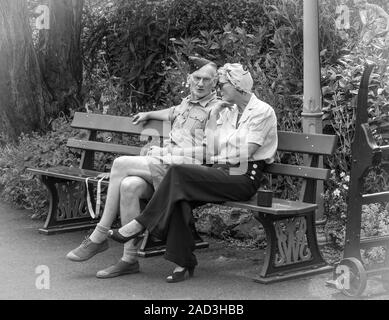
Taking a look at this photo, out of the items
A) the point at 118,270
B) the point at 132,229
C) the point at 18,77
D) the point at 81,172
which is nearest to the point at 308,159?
the point at 132,229

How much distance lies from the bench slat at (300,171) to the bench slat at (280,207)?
0.70 ft

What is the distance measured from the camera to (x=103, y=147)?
318 inches

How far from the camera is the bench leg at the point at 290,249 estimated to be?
20.0ft

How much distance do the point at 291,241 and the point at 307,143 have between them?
749 mm

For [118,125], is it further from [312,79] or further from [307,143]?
[307,143]

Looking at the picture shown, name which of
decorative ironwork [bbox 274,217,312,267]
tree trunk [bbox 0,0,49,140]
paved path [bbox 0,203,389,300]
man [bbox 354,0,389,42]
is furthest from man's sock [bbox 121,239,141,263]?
tree trunk [bbox 0,0,49,140]

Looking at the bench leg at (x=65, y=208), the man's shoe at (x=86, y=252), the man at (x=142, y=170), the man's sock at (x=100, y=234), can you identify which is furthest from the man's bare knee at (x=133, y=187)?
the bench leg at (x=65, y=208)

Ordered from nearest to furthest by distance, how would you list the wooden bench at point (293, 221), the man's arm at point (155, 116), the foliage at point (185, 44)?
the wooden bench at point (293, 221) → the man's arm at point (155, 116) → the foliage at point (185, 44)

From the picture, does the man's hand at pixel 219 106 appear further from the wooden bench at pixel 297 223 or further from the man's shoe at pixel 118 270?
the man's shoe at pixel 118 270

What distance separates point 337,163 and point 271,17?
1.85 meters

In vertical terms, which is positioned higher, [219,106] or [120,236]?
[219,106]

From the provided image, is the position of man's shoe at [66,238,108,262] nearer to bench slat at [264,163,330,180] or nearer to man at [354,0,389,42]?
bench slat at [264,163,330,180]

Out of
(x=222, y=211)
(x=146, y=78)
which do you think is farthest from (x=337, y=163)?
(x=146, y=78)
